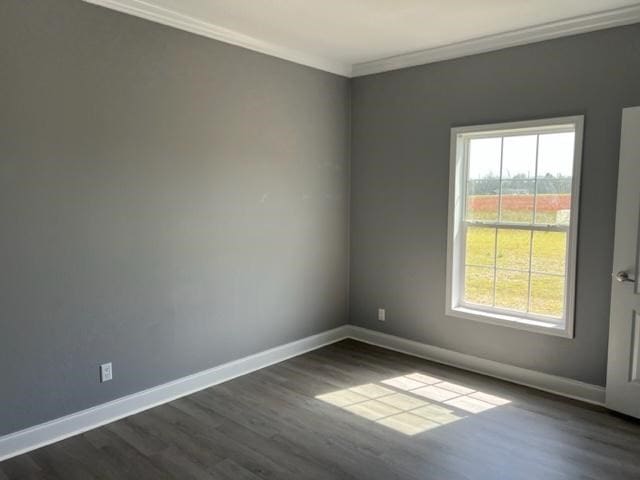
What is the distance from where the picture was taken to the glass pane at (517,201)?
→ 3.57m

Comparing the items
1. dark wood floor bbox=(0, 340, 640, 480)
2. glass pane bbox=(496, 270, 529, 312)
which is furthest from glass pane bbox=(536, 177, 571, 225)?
dark wood floor bbox=(0, 340, 640, 480)

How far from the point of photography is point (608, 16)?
304 cm

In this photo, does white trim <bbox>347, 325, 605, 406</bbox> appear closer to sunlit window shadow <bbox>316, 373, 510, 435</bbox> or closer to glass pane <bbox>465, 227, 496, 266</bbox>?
sunlit window shadow <bbox>316, 373, 510, 435</bbox>

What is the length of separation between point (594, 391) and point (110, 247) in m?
3.47

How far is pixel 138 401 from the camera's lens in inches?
124

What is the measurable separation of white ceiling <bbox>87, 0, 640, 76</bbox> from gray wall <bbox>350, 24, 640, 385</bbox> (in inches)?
5.5

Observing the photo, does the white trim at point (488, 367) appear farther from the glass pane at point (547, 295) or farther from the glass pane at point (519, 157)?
the glass pane at point (519, 157)

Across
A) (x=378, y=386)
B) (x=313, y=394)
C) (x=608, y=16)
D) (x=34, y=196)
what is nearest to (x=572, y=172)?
(x=608, y=16)

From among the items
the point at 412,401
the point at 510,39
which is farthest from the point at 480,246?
the point at 510,39

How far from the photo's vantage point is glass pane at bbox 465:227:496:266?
3814 millimetres

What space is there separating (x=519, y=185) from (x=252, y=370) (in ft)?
8.58

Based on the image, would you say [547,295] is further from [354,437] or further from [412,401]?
[354,437]

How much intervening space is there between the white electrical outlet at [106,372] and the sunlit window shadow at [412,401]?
A: 144 cm

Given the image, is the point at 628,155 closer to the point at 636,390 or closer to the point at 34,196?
the point at 636,390
